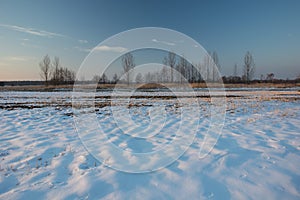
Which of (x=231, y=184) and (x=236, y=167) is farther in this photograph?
(x=236, y=167)

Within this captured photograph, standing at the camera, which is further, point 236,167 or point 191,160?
point 191,160

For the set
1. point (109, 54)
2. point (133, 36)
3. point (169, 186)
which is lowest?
point (169, 186)

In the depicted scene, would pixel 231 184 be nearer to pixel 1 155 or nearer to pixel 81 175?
pixel 81 175

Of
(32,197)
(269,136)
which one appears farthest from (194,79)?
(32,197)

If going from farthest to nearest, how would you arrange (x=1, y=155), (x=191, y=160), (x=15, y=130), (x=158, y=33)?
(x=15, y=130) < (x=158, y=33) < (x=1, y=155) < (x=191, y=160)

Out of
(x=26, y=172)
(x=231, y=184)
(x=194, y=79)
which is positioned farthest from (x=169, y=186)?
(x=194, y=79)

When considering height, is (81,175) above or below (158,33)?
below

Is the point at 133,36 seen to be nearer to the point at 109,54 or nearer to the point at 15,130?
the point at 109,54

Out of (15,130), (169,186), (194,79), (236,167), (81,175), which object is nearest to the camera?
(169,186)

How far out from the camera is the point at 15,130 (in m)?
6.57

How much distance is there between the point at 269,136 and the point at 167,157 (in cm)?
350

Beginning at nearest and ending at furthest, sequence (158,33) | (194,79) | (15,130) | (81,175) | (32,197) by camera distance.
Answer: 1. (32,197)
2. (81,175)
3. (158,33)
4. (15,130)
5. (194,79)

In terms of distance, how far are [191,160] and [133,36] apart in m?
4.12

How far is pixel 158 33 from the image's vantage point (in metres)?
5.98
